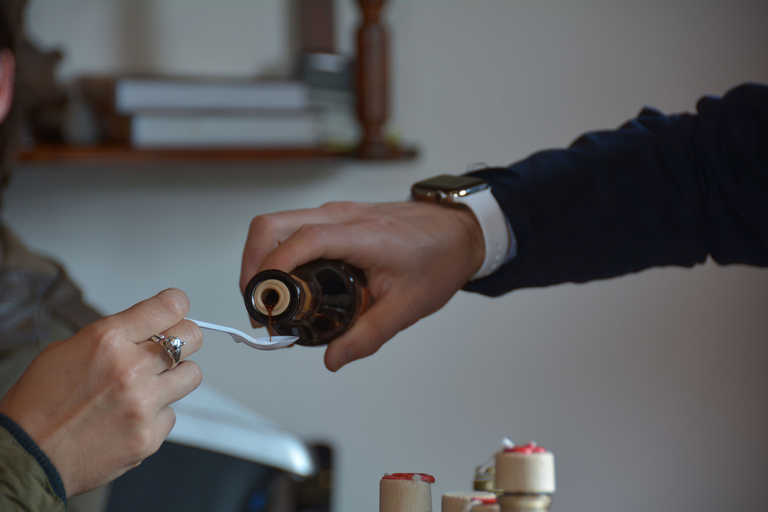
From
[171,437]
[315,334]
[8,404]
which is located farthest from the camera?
[171,437]

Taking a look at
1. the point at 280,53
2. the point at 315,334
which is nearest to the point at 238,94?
the point at 280,53

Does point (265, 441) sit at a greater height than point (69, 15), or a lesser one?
lesser

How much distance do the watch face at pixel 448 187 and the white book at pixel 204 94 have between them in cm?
74

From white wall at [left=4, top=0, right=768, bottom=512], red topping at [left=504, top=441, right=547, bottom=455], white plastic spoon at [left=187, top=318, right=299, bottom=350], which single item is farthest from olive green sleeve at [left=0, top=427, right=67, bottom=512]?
white wall at [left=4, top=0, right=768, bottom=512]

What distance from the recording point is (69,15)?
1.59 meters

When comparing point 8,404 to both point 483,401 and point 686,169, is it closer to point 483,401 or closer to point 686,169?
point 686,169

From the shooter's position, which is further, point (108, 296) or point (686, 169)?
point (108, 296)

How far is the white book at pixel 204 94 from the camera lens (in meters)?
1.37

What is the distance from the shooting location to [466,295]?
169cm

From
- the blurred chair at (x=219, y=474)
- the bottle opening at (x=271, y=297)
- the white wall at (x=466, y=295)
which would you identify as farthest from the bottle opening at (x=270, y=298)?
the white wall at (x=466, y=295)

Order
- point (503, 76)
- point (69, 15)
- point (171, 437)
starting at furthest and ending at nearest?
1. point (503, 76)
2. point (69, 15)
3. point (171, 437)

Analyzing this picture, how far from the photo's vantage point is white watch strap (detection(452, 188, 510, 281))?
2.40 ft

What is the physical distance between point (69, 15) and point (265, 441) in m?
1.10

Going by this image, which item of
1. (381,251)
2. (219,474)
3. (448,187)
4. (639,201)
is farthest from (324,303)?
(219,474)
